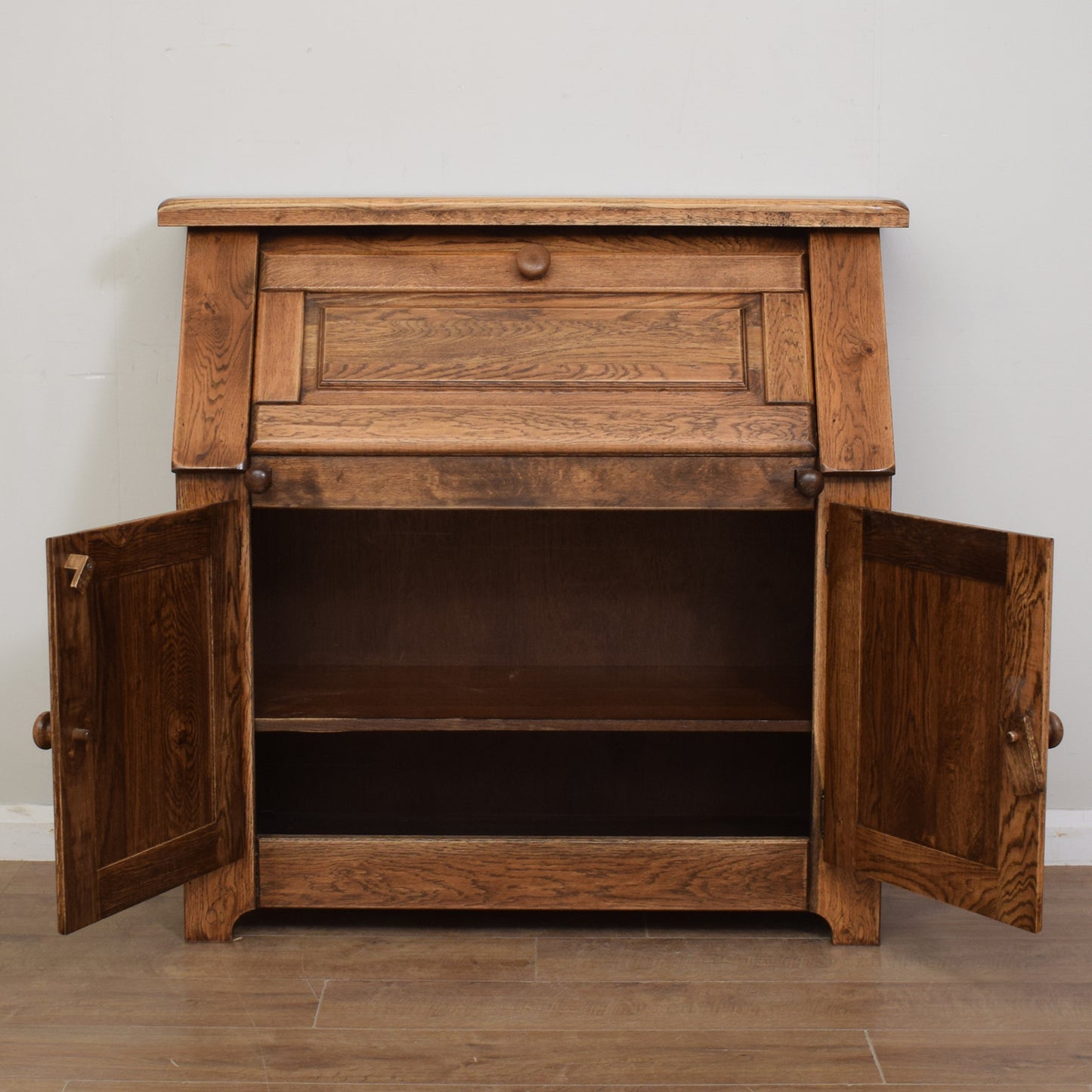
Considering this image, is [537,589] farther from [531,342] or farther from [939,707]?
[939,707]

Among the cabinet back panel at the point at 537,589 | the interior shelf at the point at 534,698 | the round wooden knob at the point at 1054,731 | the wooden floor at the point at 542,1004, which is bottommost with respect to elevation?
the wooden floor at the point at 542,1004

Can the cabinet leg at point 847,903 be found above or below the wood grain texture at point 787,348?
below

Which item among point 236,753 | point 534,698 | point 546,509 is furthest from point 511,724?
point 236,753

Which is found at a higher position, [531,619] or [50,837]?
[531,619]

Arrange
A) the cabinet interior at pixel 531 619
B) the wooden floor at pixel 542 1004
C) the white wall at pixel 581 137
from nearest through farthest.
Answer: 1. the wooden floor at pixel 542 1004
2. the white wall at pixel 581 137
3. the cabinet interior at pixel 531 619

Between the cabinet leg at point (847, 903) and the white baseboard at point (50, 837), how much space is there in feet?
2.29

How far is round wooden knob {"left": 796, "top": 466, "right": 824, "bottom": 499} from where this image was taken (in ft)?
7.49

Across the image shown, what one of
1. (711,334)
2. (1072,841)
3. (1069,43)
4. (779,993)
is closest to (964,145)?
(1069,43)

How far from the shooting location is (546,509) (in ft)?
7.74

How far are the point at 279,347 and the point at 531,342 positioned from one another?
1.62ft

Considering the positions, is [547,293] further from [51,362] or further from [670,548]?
[51,362]

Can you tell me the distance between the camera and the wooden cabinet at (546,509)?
2.17 metres

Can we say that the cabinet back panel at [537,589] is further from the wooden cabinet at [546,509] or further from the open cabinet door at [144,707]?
the open cabinet door at [144,707]

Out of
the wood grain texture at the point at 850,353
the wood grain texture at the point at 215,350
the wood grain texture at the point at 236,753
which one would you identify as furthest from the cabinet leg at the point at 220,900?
the wood grain texture at the point at 850,353
